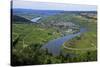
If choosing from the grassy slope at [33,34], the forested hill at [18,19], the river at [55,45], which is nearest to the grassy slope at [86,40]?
the river at [55,45]

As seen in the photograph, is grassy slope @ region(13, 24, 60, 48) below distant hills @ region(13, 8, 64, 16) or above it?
below

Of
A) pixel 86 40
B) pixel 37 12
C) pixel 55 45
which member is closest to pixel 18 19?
pixel 37 12

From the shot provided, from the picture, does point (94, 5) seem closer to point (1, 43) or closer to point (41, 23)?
point (41, 23)

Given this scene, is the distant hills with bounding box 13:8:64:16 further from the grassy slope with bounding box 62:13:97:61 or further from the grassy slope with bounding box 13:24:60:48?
the grassy slope with bounding box 62:13:97:61


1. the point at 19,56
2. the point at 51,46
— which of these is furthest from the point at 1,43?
the point at 51,46

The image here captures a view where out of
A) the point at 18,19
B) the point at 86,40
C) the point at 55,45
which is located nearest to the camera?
the point at 18,19

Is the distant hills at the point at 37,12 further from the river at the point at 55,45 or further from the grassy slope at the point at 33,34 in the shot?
the river at the point at 55,45

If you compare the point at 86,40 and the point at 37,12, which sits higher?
the point at 37,12

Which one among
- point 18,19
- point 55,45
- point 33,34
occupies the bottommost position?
point 55,45

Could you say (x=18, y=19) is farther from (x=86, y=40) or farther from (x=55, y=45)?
(x=86, y=40)

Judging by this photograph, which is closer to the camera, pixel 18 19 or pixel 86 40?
pixel 18 19

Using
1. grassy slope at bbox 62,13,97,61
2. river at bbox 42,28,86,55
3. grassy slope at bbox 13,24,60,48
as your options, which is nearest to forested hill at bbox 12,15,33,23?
grassy slope at bbox 13,24,60,48
